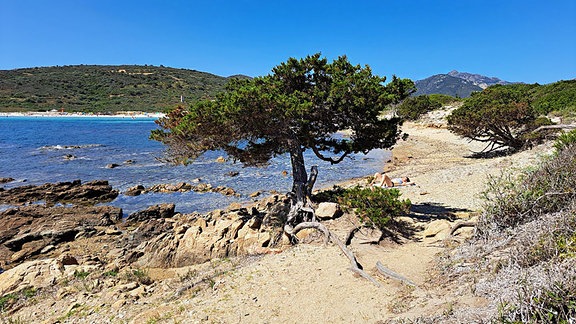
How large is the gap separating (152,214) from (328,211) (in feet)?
30.5

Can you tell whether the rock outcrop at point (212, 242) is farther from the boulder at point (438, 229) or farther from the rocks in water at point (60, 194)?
the rocks in water at point (60, 194)

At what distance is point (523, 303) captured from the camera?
11.0 ft

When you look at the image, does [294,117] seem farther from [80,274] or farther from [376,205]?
[80,274]

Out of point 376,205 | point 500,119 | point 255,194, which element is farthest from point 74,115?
point 376,205

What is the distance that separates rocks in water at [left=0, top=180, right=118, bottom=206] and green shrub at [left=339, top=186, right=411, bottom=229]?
15.5 meters

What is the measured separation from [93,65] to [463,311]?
209 meters

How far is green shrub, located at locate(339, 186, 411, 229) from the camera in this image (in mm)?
9430

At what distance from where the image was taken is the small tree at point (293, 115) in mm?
9195

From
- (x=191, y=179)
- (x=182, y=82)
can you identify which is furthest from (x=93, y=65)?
(x=191, y=179)

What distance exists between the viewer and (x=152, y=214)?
623 inches

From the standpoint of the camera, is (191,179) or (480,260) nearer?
(480,260)

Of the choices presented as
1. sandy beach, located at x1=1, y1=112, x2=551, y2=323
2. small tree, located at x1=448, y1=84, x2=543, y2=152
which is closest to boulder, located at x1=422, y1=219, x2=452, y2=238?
sandy beach, located at x1=1, y1=112, x2=551, y2=323

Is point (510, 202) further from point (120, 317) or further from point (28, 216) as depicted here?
point (28, 216)

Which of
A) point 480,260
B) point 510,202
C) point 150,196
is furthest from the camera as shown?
point 150,196
